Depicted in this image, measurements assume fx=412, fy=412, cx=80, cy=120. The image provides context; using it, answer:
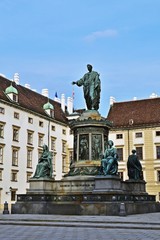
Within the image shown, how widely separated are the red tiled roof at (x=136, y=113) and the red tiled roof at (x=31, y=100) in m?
8.31

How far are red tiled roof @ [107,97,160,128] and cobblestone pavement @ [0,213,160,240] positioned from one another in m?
45.1

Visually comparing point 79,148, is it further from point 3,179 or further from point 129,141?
point 129,141

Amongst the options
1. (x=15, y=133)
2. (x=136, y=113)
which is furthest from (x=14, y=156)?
(x=136, y=113)

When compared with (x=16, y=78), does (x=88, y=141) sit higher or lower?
lower

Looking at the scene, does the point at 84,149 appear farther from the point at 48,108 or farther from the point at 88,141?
the point at 48,108

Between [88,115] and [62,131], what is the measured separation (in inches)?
1581

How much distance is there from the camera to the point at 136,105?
65.8 metres

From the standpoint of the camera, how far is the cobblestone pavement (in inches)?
476

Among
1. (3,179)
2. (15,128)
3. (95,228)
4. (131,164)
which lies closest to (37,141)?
(15,128)

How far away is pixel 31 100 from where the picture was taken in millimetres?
60500

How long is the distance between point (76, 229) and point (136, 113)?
50230 millimetres

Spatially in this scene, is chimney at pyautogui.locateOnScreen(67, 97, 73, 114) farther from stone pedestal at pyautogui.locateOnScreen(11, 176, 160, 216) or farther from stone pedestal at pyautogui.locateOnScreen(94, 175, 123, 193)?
stone pedestal at pyautogui.locateOnScreen(94, 175, 123, 193)

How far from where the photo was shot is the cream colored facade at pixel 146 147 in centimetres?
5909

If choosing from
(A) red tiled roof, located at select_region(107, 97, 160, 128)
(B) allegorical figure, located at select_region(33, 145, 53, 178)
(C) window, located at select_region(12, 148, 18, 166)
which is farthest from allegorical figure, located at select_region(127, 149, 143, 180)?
(A) red tiled roof, located at select_region(107, 97, 160, 128)
